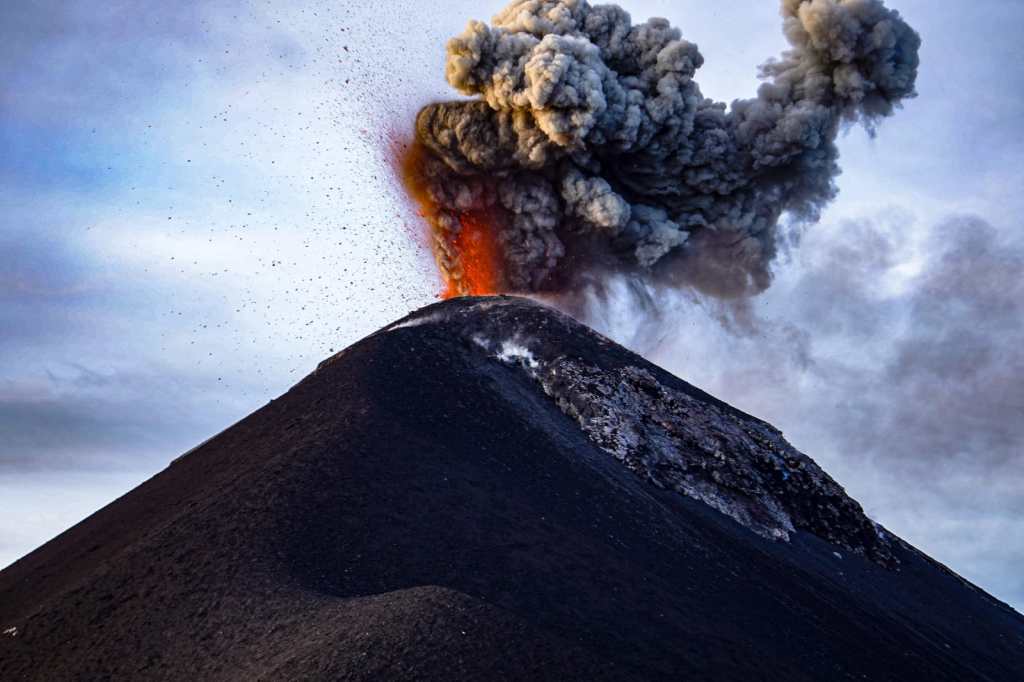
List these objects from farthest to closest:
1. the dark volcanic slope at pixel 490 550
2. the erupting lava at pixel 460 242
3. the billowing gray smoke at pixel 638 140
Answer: the erupting lava at pixel 460 242, the billowing gray smoke at pixel 638 140, the dark volcanic slope at pixel 490 550

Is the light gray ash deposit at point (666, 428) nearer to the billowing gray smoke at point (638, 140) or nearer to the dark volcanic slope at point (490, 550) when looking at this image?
the dark volcanic slope at point (490, 550)

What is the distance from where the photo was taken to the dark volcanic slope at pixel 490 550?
659 inches

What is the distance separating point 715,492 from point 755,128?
59.0 feet

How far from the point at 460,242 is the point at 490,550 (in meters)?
21.7

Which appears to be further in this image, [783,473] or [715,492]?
[783,473]

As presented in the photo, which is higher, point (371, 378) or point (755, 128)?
point (755, 128)

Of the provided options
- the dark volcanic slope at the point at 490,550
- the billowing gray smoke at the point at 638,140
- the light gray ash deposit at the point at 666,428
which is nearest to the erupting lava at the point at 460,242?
the billowing gray smoke at the point at 638,140

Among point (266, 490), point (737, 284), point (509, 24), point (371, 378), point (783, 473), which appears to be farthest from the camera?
point (737, 284)

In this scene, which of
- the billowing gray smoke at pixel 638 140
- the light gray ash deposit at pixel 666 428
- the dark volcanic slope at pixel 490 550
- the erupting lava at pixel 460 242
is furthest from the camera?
the erupting lava at pixel 460 242

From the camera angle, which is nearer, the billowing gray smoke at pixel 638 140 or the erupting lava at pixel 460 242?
the billowing gray smoke at pixel 638 140

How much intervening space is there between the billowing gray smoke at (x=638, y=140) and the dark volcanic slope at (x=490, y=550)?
776 centimetres

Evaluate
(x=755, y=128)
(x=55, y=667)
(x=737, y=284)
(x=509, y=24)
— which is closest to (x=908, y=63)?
(x=755, y=128)

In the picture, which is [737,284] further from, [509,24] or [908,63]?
[509,24]

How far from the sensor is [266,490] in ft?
69.1
